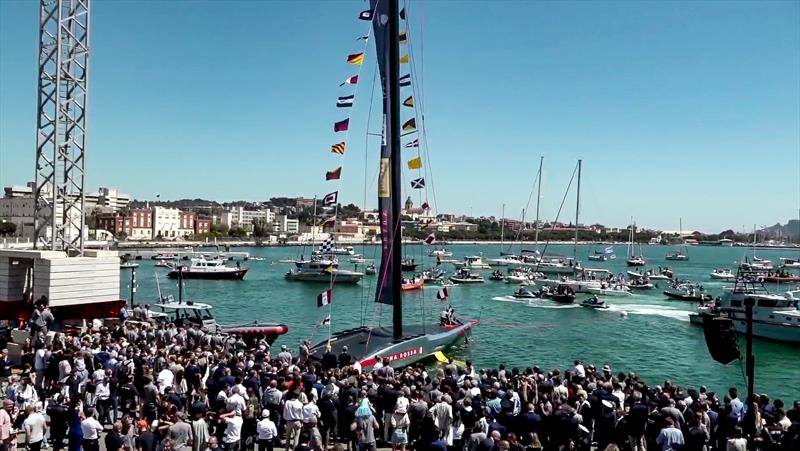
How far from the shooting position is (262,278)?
85.2 m

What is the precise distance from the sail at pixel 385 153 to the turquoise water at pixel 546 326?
6.80 feet

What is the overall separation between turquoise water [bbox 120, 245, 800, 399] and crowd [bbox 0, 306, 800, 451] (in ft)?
29.3

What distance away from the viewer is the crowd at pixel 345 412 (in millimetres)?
9695

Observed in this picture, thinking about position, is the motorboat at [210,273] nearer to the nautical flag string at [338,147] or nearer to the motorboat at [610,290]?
the motorboat at [610,290]

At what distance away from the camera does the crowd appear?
31.8 ft

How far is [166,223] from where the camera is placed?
7357 inches

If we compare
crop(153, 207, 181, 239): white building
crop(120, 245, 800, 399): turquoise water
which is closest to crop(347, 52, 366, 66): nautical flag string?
crop(120, 245, 800, 399): turquoise water

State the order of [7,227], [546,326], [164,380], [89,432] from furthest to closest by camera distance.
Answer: [7,227] → [546,326] → [164,380] → [89,432]

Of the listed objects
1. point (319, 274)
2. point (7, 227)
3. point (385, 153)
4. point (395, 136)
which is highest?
point (395, 136)

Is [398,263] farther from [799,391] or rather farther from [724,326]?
[799,391]

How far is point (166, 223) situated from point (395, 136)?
180116 millimetres

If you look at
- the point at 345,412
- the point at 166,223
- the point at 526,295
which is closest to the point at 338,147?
the point at 345,412

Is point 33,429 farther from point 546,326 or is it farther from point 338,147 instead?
point 546,326

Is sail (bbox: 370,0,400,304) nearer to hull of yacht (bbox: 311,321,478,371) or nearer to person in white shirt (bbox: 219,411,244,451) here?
hull of yacht (bbox: 311,321,478,371)
